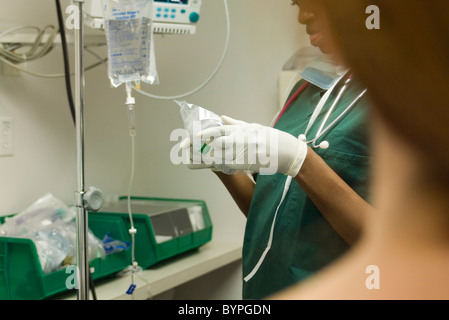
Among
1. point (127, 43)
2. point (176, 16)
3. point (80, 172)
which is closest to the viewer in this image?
point (80, 172)

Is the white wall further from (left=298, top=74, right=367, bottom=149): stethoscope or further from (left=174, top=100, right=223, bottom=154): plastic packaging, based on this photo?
(left=174, top=100, right=223, bottom=154): plastic packaging

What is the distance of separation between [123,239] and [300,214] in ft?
2.42

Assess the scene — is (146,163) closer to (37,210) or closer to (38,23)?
(37,210)

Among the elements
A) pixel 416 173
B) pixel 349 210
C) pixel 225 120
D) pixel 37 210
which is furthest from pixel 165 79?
pixel 416 173

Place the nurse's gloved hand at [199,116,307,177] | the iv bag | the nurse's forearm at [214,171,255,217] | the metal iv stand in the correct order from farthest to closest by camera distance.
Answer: the nurse's forearm at [214,171,255,217], the iv bag, the metal iv stand, the nurse's gloved hand at [199,116,307,177]

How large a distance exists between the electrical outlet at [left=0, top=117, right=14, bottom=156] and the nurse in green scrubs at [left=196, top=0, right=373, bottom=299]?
0.79 metres

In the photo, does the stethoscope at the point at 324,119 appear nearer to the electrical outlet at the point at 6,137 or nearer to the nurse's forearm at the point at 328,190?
the nurse's forearm at the point at 328,190

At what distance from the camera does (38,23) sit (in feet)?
5.44

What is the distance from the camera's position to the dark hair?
212mm

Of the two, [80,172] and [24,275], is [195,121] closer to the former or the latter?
[80,172]

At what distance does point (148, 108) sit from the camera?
1666mm

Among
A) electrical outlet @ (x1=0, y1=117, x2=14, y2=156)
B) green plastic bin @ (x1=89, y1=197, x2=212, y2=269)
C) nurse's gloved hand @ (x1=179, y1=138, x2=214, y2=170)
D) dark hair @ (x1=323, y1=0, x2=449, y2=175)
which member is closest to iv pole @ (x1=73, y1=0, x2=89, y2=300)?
nurse's gloved hand @ (x1=179, y1=138, x2=214, y2=170)

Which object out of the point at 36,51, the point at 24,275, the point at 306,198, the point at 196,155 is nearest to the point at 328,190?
the point at 306,198
